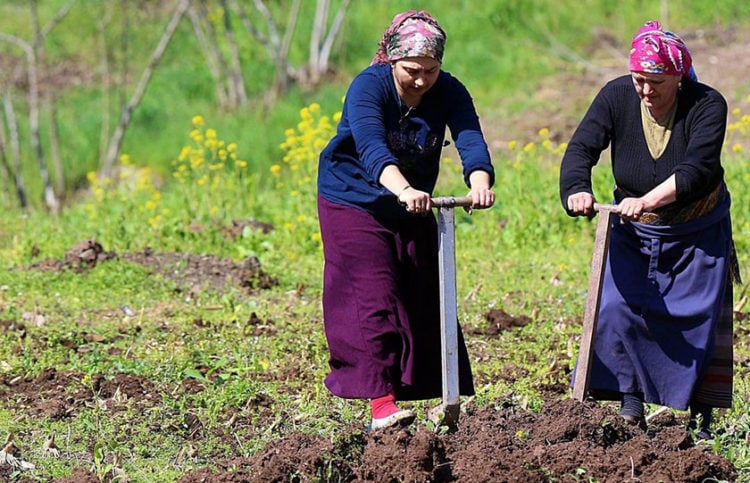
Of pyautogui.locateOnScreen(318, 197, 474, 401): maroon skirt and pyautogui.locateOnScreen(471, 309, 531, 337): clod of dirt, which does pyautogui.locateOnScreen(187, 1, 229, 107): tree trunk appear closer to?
pyautogui.locateOnScreen(471, 309, 531, 337): clod of dirt

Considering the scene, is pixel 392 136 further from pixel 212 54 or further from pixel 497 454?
pixel 212 54

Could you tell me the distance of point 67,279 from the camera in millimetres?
7762

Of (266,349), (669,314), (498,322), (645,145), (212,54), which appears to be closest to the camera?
(645,145)

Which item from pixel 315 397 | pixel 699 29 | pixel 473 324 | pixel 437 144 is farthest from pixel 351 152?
pixel 699 29

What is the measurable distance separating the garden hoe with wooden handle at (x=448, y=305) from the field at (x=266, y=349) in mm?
138

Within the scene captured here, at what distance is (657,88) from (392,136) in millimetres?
947

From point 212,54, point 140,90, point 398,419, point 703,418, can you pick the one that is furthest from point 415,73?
point 212,54

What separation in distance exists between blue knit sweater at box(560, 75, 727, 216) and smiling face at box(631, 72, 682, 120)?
57mm

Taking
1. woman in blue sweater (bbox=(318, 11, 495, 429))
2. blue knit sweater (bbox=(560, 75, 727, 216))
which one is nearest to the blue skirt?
blue knit sweater (bbox=(560, 75, 727, 216))

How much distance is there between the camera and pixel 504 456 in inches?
156

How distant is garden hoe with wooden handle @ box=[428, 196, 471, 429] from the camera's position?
422 centimetres

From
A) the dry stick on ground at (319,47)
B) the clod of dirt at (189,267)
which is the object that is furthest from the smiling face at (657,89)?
the dry stick on ground at (319,47)

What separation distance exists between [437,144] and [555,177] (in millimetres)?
4814

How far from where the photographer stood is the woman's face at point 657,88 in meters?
4.23
